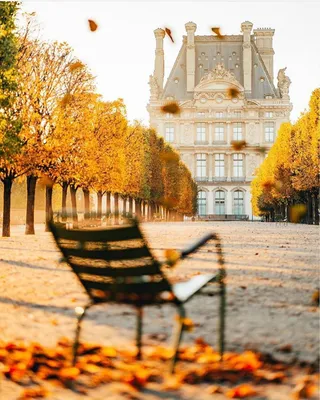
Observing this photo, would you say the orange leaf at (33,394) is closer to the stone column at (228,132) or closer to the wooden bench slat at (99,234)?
the wooden bench slat at (99,234)

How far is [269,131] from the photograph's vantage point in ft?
361

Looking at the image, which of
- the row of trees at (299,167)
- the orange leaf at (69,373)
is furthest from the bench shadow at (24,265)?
the row of trees at (299,167)

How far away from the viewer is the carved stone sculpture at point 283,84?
11031cm

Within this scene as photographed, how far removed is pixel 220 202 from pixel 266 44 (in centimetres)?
3194

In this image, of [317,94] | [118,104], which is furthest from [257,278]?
[317,94]

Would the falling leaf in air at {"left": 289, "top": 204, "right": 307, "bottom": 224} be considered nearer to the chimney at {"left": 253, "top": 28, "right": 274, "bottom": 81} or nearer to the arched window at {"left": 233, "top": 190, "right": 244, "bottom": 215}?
the arched window at {"left": 233, "top": 190, "right": 244, "bottom": 215}

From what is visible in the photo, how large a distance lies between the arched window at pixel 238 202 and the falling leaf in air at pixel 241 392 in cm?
10642

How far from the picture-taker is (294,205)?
5912 centimetres

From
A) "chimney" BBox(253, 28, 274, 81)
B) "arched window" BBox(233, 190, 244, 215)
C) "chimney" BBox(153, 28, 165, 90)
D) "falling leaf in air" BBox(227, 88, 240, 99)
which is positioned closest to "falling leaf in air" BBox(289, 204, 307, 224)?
"arched window" BBox(233, 190, 244, 215)

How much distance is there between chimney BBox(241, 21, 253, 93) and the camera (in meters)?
110

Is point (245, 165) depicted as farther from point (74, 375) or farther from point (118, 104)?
point (74, 375)

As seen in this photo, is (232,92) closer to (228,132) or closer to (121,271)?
(121,271)

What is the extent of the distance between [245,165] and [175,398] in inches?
4276

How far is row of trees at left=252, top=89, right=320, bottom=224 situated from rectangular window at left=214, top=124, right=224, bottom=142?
140 feet
